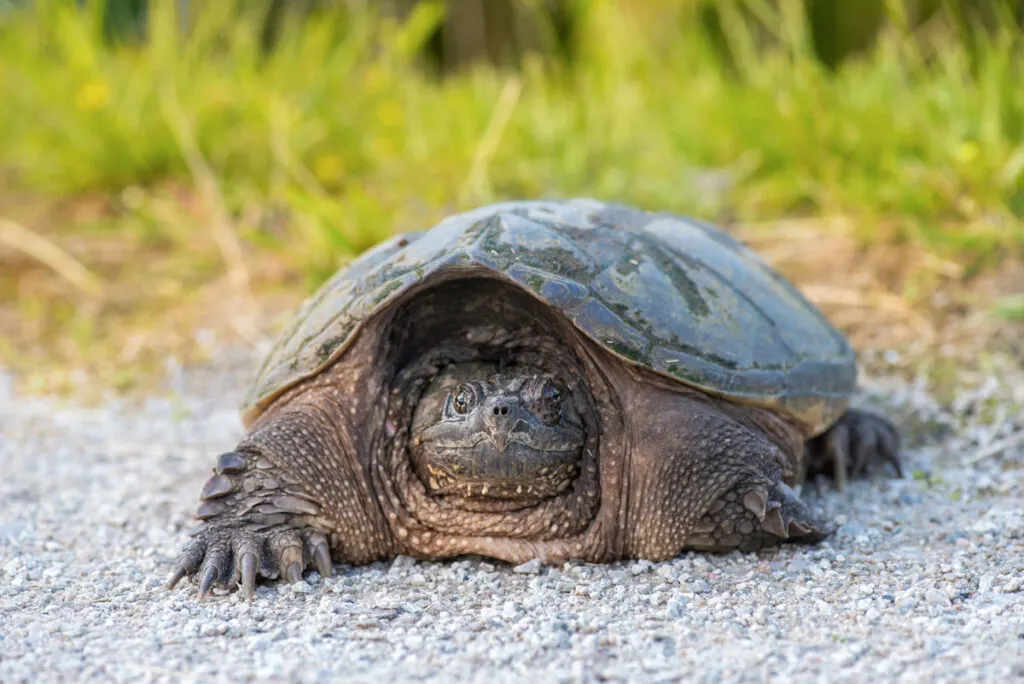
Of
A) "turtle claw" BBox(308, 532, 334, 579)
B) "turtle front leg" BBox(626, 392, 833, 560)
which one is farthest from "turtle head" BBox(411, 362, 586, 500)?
"turtle claw" BBox(308, 532, 334, 579)

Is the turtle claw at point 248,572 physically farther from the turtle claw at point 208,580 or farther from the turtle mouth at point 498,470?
the turtle mouth at point 498,470

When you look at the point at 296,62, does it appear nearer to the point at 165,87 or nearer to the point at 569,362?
the point at 165,87

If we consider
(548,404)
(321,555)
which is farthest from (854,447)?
(321,555)

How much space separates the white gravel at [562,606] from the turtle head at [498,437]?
0.64 feet

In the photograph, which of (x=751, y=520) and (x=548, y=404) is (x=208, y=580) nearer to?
(x=548, y=404)

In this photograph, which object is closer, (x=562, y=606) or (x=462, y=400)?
(x=562, y=606)

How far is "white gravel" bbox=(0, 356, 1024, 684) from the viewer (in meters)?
Answer: 1.89

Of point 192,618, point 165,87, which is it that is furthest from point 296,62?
point 192,618

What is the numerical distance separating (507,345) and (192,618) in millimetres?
935

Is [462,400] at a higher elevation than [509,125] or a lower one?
lower

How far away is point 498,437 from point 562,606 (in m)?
0.37

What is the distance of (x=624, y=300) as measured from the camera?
2559mm

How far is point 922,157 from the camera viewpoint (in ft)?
15.6

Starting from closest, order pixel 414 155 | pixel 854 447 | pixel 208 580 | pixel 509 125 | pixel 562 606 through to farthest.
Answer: pixel 562 606
pixel 208 580
pixel 854 447
pixel 414 155
pixel 509 125
